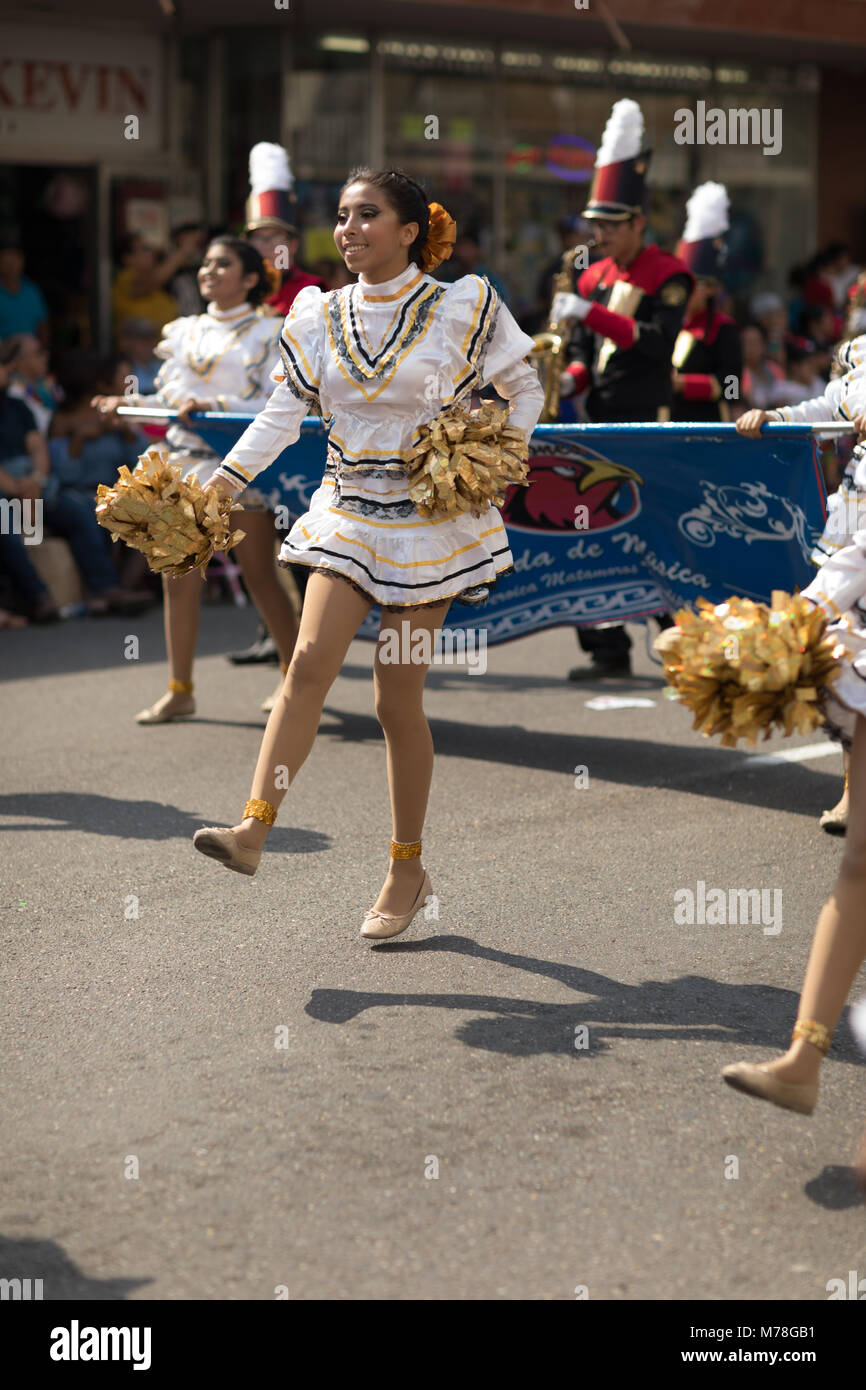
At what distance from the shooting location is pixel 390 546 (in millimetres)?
4766

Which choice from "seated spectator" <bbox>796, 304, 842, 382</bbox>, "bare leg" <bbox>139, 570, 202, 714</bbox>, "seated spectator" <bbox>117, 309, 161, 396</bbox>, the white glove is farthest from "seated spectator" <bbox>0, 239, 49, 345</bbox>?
"seated spectator" <bbox>796, 304, 842, 382</bbox>

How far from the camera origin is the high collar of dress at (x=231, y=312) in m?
7.93

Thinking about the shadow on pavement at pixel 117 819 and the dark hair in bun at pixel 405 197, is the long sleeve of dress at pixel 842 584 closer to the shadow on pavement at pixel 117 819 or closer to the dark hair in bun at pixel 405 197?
the dark hair in bun at pixel 405 197

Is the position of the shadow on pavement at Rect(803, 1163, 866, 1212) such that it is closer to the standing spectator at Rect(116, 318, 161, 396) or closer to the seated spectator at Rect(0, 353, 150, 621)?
the seated spectator at Rect(0, 353, 150, 621)

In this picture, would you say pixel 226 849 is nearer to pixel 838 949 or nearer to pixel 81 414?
pixel 838 949

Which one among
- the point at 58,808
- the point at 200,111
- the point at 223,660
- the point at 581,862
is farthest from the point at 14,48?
the point at 581,862

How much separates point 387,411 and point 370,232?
0.48 m

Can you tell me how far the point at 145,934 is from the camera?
514 cm

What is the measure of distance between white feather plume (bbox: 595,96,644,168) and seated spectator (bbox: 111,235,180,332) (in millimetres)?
7016

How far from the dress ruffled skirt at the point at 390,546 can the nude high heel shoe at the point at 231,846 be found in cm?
66

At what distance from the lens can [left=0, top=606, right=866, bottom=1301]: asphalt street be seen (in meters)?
3.24

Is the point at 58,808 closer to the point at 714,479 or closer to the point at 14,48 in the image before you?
the point at 714,479

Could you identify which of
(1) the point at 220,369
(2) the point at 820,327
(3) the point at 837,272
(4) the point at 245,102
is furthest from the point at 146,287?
(3) the point at 837,272

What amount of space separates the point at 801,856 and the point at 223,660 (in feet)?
15.6
